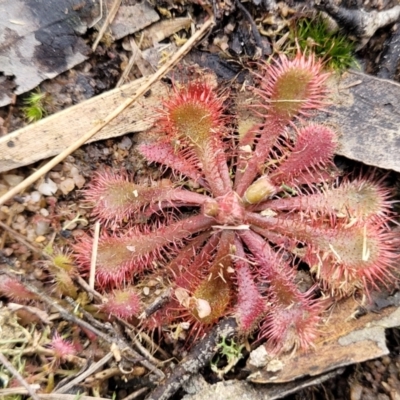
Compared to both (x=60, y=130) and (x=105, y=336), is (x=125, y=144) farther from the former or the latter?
(x=105, y=336)

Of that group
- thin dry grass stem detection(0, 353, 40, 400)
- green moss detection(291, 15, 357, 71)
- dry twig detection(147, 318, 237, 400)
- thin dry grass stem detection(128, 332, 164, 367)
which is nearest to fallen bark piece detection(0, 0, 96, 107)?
green moss detection(291, 15, 357, 71)

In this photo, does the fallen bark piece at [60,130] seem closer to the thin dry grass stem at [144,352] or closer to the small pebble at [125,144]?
the small pebble at [125,144]

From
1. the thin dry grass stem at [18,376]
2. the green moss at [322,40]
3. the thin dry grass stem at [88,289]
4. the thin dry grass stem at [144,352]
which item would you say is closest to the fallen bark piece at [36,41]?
the thin dry grass stem at [88,289]

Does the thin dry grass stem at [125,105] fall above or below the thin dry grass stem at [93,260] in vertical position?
above

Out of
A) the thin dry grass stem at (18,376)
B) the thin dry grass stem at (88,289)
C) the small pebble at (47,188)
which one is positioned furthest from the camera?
the small pebble at (47,188)

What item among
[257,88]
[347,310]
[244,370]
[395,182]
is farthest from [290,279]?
[257,88]

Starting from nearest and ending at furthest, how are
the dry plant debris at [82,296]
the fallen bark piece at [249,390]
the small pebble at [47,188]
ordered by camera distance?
the fallen bark piece at [249,390]
the dry plant debris at [82,296]
the small pebble at [47,188]
